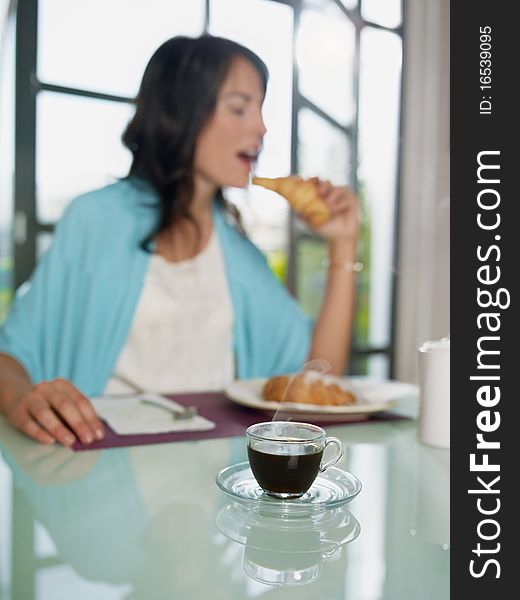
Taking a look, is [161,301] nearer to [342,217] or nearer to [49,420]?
[342,217]

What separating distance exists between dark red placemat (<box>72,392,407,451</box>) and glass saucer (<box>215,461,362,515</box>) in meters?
0.13

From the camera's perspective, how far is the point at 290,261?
1.53 metres

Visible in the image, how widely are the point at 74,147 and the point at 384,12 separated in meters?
0.48

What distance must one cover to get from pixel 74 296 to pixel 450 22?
25.0 inches

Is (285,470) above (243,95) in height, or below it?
below

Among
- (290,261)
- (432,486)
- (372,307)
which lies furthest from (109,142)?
(372,307)

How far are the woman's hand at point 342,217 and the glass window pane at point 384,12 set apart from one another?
0.89 ft

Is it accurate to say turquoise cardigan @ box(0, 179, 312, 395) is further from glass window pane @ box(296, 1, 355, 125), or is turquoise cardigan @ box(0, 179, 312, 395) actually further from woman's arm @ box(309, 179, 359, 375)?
glass window pane @ box(296, 1, 355, 125)

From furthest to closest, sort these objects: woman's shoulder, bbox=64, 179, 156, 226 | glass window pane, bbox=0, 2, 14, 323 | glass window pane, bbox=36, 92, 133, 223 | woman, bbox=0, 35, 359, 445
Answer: glass window pane, bbox=0, 2, 14, 323 < woman's shoulder, bbox=64, 179, 156, 226 < woman, bbox=0, 35, 359, 445 < glass window pane, bbox=36, 92, 133, 223

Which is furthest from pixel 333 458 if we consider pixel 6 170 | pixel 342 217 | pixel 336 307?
pixel 6 170

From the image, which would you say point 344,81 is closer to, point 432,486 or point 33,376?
point 432,486

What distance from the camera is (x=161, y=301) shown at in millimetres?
802

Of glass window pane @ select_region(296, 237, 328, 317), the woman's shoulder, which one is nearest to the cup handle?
the woman's shoulder

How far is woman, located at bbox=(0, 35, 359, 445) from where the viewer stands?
0.71 metres
